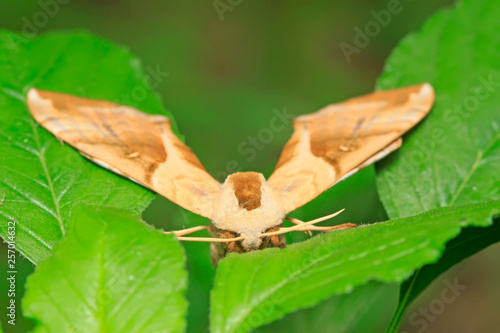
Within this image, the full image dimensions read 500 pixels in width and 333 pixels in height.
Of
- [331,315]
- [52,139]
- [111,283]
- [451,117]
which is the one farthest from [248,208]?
[451,117]

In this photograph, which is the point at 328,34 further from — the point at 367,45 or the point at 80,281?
the point at 80,281

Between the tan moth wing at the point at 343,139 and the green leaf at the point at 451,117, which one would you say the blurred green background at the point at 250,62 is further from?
the green leaf at the point at 451,117

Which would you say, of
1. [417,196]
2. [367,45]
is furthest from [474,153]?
[367,45]

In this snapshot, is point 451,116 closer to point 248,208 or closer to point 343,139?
point 343,139

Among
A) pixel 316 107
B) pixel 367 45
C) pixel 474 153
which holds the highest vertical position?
pixel 367 45

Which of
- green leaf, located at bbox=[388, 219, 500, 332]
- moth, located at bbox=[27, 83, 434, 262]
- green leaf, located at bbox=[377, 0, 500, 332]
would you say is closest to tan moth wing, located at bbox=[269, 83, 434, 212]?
moth, located at bbox=[27, 83, 434, 262]

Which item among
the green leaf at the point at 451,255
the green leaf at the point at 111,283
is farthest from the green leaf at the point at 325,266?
the green leaf at the point at 451,255

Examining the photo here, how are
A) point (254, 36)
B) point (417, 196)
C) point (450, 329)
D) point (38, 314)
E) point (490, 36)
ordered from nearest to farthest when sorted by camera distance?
point (38, 314), point (417, 196), point (490, 36), point (450, 329), point (254, 36)
